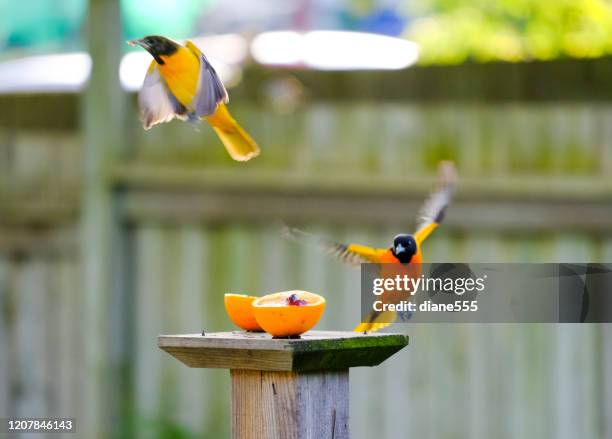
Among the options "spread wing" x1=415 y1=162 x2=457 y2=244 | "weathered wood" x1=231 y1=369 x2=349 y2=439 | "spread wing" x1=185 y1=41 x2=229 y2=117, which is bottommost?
"weathered wood" x1=231 y1=369 x2=349 y2=439

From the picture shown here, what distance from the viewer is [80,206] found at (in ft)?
15.3

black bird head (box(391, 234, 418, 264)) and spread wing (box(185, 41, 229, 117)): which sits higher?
spread wing (box(185, 41, 229, 117))

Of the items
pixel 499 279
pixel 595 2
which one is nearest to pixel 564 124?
pixel 499 279

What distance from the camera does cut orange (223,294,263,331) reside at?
200cm

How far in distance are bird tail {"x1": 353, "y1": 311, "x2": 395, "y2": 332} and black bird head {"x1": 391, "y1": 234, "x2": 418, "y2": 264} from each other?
0.16 meters

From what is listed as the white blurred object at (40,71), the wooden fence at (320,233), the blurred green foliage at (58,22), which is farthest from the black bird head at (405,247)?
the white blurred object at (40,71)

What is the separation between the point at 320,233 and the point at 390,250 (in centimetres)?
250

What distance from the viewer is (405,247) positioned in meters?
1.85

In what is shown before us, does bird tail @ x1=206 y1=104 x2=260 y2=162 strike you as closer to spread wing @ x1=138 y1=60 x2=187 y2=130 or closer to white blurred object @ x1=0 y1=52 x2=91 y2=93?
spread wing @ x1=138 y1=60 x2=187 y2=130

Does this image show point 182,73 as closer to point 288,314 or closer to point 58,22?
point 288,314

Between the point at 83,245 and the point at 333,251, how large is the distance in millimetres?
2776

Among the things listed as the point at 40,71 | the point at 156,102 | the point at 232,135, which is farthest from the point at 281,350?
the point at 40,71

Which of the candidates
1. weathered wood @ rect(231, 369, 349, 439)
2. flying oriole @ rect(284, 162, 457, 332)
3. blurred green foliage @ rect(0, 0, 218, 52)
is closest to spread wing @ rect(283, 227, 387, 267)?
flying oriole @ rect(284, 162, 457, 332)

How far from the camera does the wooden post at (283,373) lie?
6.17 feet
